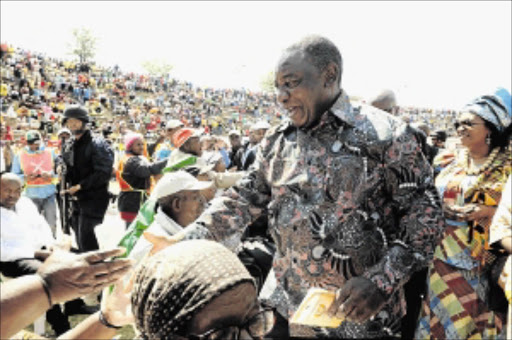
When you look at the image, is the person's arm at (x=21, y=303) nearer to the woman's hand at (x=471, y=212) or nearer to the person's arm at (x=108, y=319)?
the person's arm at (x=108, y=319)

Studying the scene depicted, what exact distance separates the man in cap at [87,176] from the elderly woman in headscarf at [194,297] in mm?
4337

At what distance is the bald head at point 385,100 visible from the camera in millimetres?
4176

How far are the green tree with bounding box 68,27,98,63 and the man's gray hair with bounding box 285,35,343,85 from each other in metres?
72.5

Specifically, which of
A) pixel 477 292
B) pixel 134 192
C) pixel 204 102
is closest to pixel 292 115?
pixel 477 292

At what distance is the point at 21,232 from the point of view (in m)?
3.91

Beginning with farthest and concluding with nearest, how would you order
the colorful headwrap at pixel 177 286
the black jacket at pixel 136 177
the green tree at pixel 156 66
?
the green tree at pixel 156 66 → the black jacket at pixel 136 177 → the colorful headwrap at pixel 177 286

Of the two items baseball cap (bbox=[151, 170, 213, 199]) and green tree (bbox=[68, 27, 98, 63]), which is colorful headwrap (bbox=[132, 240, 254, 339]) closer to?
baseball cap (bbox=[151, 170, 213, 199])

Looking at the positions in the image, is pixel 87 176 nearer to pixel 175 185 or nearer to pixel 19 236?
pixel 19 236

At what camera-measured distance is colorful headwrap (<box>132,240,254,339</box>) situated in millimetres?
1092

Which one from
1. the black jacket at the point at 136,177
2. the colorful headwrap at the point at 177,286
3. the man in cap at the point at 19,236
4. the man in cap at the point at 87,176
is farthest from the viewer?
the black jacket at the point at 136,177

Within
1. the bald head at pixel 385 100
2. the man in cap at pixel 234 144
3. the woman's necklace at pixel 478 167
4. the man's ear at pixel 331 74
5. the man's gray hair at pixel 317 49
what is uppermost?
the man's gray hair at pixel 317 49

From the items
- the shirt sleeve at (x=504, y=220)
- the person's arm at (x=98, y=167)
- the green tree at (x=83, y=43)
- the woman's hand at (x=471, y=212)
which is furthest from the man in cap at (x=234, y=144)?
the green tree at (x=83, y=43)

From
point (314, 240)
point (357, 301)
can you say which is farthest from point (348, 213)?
point (357, 301)

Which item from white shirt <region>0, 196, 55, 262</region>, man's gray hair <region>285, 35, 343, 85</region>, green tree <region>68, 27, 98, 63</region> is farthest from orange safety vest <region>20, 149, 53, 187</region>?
green tree <region>68, 27, 98, 63</region>
